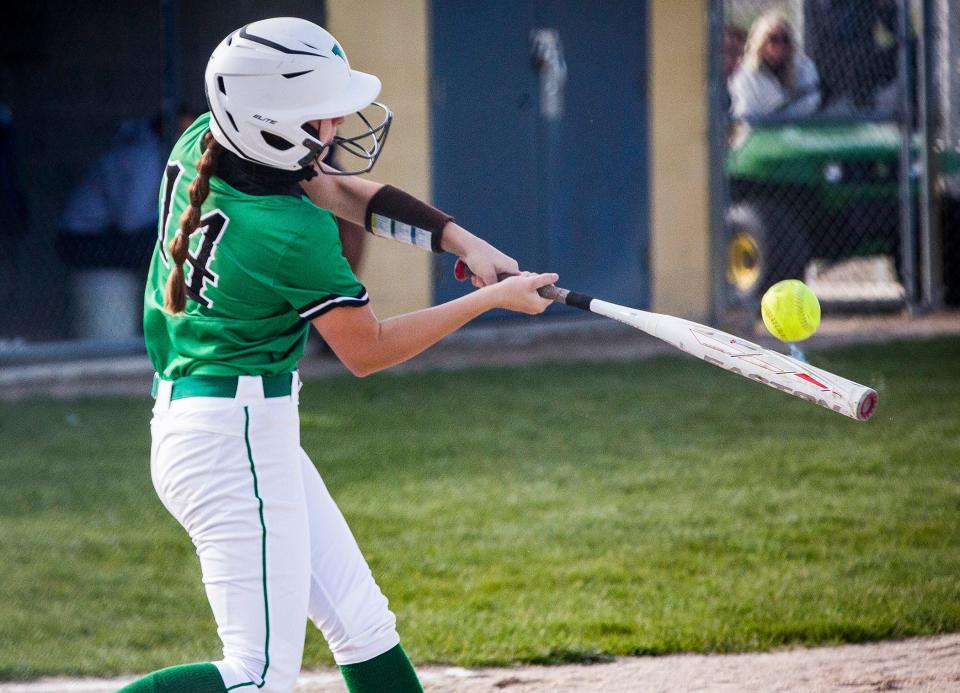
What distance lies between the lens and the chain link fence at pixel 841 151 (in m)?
11.4

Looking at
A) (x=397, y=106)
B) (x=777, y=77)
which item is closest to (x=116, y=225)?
(x=397, y=106)

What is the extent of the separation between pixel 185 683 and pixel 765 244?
972 cm

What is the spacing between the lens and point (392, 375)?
383 inches

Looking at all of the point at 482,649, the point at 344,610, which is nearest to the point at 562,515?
the point at 482,649

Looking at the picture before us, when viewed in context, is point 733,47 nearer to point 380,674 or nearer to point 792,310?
point 792,310

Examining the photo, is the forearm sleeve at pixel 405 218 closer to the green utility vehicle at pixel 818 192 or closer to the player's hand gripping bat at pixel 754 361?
the player's hand gripping bat at pixel 754 361

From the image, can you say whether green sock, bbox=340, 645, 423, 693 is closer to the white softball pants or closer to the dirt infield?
the white softball pants

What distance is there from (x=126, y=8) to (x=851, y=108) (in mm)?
6319

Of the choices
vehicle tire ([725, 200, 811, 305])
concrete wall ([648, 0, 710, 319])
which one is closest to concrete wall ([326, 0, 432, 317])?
concrete wall ([648, 0, 710, 319])

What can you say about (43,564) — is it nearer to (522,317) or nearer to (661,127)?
(522,317)

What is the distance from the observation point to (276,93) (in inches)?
119

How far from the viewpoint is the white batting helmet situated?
3018 mm

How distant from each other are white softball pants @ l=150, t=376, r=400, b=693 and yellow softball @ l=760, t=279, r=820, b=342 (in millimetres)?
1269

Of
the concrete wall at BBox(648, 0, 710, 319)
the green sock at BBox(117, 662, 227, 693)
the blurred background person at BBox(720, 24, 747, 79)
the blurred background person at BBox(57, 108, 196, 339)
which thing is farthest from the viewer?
the blurred background person at BBox(720, 24, 747, 79)
